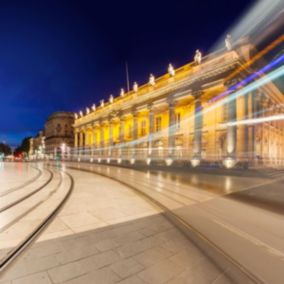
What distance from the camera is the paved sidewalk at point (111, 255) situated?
10.5 feet

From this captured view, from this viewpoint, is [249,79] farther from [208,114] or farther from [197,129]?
[197,129]

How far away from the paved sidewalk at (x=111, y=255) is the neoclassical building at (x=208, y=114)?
18124mm

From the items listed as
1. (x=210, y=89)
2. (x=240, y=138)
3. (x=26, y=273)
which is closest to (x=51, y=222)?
(x=26, y=273)

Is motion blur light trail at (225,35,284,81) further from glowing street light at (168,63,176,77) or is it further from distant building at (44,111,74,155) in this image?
distant building at (44,111,74,155)

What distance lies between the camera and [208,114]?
1275 inches

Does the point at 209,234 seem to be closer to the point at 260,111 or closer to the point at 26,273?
the point at 26,273

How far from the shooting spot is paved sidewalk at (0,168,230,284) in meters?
3.20

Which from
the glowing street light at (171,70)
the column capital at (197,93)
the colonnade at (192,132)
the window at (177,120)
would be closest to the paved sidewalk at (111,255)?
the colonnade at (192,132)

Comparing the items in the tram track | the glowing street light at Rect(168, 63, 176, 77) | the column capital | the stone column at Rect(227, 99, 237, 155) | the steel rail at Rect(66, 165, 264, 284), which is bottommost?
the steel rail at Rect(66, 165, 264, 284)

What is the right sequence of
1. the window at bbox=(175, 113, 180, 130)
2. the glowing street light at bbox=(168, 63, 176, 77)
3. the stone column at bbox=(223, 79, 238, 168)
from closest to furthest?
the stone column at bbox=(223, 79, 238, 168), the glowing street light at bbox=(168, 63, 176, 77), the window at bbox=(175, 113, 180, 130)

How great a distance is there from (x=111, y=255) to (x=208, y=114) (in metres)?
30.7

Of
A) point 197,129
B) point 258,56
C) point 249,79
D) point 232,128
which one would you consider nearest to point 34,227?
point 232,128

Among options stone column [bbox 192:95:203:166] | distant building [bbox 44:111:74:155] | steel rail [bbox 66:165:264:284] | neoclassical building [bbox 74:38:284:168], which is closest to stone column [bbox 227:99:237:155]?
neoclassical building [bbox 74:38:284:168]

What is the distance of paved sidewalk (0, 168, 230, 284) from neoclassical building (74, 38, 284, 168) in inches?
714
